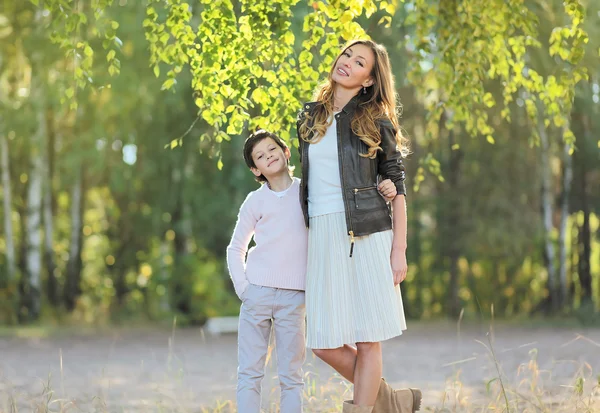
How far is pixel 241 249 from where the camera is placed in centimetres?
410

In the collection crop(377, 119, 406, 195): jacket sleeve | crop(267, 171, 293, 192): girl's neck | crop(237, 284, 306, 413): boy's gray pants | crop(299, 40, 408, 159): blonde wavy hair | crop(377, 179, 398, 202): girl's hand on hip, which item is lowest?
crop(237, 284, 306, 413): boy's gray pants

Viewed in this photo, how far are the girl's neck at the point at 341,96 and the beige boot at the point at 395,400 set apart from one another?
1.21 metres

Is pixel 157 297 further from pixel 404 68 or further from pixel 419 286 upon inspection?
pixel 404 68

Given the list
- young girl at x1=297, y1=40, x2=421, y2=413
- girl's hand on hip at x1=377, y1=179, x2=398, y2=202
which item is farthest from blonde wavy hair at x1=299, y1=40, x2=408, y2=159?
girl's hand on hip at x1=377, y1=179, x2=398, y2=202

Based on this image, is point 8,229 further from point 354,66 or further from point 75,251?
point 354,66

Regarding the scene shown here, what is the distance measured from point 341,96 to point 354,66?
15 centimetres

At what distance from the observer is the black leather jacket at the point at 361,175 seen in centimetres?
380

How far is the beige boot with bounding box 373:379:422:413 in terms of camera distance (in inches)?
160

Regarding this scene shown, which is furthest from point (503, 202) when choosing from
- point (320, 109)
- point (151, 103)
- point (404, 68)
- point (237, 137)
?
point (320, 109)

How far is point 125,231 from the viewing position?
15211 millimetres

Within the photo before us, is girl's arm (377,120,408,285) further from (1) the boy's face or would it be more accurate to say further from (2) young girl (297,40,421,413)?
(1) the boy's face

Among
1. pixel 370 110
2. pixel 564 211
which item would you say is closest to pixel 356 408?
pixel 370 110

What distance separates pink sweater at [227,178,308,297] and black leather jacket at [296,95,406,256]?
130mm

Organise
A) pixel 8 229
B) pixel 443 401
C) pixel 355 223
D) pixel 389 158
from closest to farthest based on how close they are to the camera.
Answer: pixel 355 223 < pixel 389 158 < pixel 443 401 < pixel 8 229
